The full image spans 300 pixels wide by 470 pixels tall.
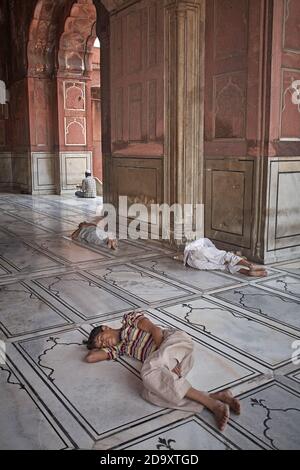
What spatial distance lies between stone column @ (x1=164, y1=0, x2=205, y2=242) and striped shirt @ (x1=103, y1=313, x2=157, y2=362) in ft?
8.27

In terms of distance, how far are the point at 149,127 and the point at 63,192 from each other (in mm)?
5132

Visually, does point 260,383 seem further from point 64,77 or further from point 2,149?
point 2,149

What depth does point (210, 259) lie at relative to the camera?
376cm

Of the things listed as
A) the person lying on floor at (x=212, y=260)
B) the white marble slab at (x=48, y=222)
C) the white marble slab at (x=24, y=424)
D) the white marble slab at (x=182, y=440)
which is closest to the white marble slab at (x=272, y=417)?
the white marble slab at (x=182, y=440)

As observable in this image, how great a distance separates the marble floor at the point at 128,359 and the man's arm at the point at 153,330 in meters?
0.19

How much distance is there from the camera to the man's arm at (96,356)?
84.0 inches

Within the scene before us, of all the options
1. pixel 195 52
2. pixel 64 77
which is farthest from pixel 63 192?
pixel 195 52

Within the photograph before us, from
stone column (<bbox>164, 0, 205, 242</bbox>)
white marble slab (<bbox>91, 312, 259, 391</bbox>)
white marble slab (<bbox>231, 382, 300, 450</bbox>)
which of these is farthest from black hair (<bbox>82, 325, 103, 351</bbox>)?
stone column (<bbox>164, 0, 205, 242</bbox>)

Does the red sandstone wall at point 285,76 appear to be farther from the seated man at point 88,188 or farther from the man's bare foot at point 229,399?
the seated man at point 88,188

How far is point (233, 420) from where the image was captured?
5.56 ft

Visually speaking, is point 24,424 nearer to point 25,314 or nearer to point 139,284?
point 25,314

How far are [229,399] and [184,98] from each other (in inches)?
127

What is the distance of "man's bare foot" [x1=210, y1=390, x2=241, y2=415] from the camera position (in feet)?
5.69

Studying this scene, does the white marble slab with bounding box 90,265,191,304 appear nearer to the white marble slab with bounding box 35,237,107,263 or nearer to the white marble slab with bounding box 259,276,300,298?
the white marble slab with bounding box 35,237,107,263
